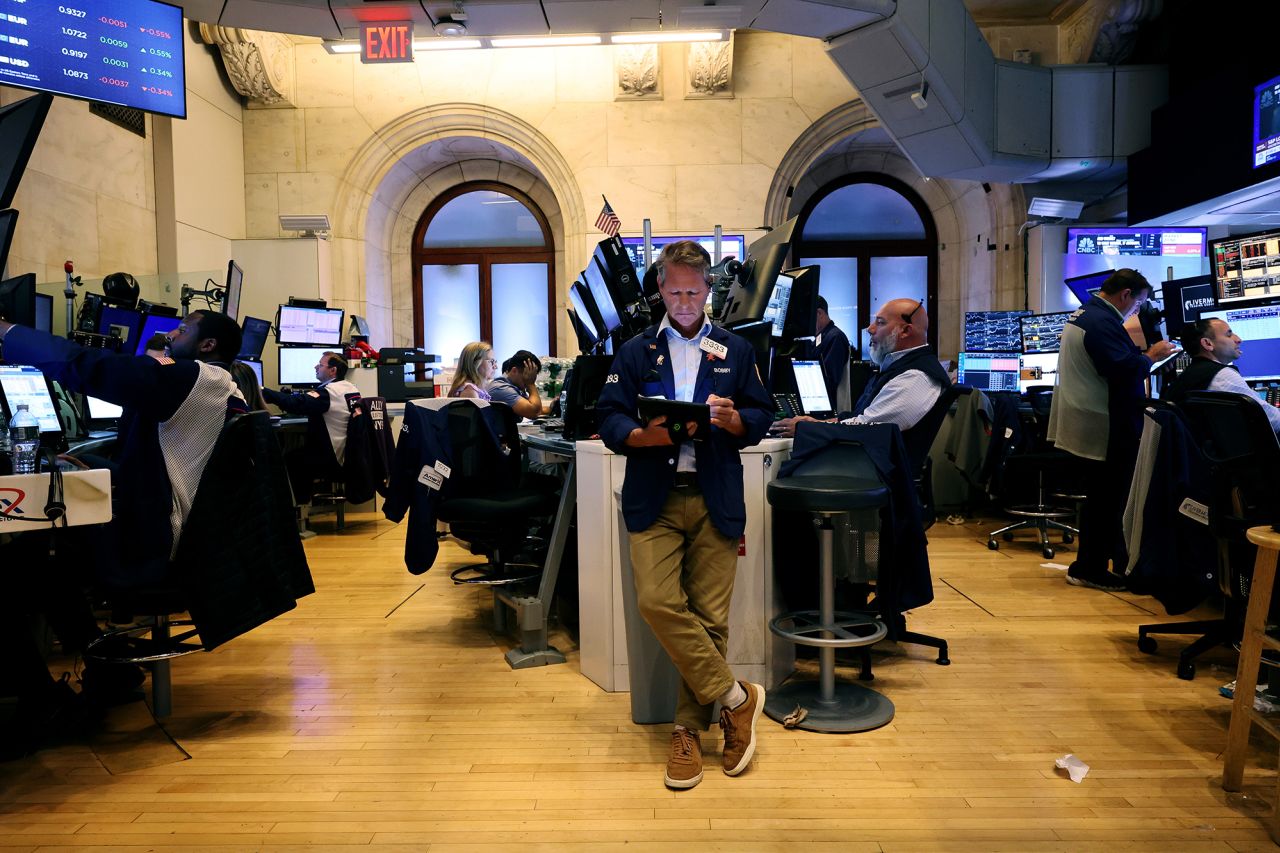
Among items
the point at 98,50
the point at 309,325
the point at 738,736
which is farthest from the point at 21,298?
the point at 309,325

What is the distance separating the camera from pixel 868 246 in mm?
10172

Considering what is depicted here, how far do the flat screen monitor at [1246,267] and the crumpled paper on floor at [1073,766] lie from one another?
2.85 m

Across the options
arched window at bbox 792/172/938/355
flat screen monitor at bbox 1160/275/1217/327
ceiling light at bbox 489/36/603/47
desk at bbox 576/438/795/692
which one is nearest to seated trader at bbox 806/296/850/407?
flat screen monitor at bbox 1160/275/1217/327

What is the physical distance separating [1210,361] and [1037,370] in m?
3.18

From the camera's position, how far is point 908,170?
9.96 m

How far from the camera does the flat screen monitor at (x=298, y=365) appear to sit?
749cm

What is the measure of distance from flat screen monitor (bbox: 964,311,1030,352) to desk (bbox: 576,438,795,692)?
4486 millimetres

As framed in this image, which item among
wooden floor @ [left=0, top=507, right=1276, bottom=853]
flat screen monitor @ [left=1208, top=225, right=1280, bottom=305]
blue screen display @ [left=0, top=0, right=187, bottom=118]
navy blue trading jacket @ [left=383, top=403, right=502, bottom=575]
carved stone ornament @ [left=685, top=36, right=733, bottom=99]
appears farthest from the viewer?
carved stone ornament @ [left=685, top=36, right=733, bottom=99]

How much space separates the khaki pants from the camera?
216 cm

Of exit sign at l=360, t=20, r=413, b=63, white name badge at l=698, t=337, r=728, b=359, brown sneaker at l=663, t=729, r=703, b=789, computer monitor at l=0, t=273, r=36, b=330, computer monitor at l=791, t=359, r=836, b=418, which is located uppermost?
exit sign at l=360, t=20, r=413, b=63

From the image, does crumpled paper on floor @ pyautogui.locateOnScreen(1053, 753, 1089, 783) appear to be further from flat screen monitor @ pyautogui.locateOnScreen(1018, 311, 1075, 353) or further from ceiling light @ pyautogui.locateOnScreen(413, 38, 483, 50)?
ceiling light @ pyautogui.locateOnScreen(413, 38, 483, 50)

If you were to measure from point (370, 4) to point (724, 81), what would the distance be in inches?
152

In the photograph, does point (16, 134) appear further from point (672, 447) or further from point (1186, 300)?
point (1186, 300)

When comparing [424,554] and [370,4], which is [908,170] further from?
[424,554]
